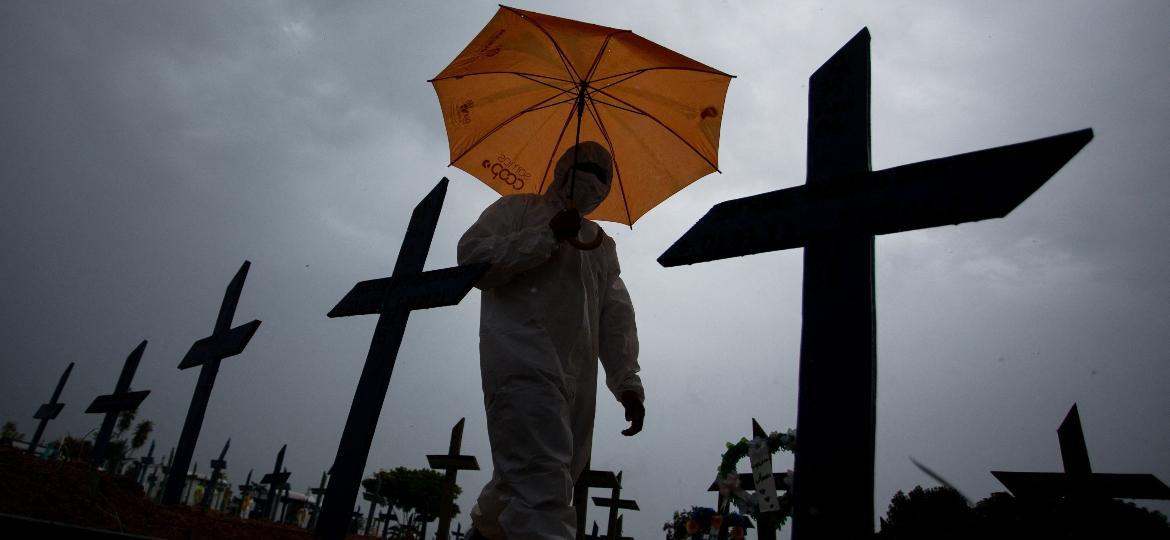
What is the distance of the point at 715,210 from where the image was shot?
2.04 metres

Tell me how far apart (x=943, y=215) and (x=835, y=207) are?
31 cm

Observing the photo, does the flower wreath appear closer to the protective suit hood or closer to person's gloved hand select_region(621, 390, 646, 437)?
person's gloved hand select_region(621, 390, 646, 437)

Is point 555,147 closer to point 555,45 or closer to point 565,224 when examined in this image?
point 555,45

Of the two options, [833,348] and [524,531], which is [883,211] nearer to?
[833,348]

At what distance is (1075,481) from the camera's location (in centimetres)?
477

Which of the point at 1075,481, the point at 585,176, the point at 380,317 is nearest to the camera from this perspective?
the point at 585,176

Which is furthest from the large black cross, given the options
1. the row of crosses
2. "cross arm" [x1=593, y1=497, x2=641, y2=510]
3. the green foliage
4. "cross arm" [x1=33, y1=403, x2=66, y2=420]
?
the green foliage

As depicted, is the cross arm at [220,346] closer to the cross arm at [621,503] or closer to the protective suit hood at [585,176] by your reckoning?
the protective suit hood at [585,176]

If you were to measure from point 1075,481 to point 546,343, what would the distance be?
4671mm

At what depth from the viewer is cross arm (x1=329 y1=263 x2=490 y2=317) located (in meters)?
2.94

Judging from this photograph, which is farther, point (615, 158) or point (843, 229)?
point (615, 158)

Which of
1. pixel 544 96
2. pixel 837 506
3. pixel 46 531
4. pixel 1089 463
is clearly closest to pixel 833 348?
pixel 837 506

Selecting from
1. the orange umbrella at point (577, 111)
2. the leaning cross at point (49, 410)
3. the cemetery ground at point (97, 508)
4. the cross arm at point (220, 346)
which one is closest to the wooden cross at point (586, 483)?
the cemetery ground at point (97, 508)

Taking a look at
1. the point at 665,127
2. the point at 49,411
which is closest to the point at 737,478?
the point at 665,127
